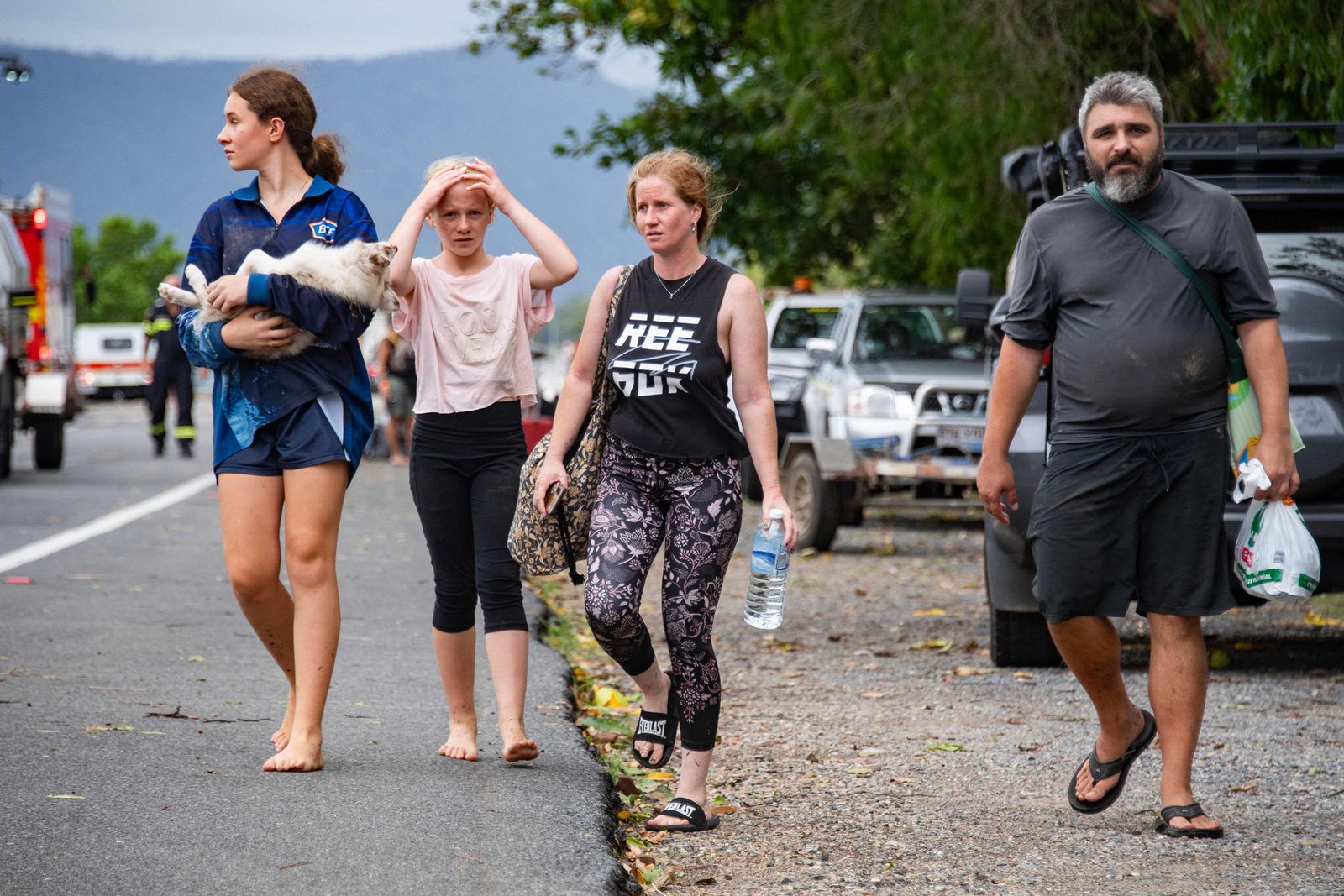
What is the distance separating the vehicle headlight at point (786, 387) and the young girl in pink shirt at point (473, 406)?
399 inches

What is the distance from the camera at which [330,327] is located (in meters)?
5.04

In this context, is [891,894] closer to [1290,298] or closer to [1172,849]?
[1172,849]

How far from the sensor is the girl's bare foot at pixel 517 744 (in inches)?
209

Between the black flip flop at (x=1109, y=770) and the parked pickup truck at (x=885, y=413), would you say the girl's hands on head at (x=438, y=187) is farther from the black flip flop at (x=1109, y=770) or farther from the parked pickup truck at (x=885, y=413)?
the parked pickup truck at (x=885, y=413)

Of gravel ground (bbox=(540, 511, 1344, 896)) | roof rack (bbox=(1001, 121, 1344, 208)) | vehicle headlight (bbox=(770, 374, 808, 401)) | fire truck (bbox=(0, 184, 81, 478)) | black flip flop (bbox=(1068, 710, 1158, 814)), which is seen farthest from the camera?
fire truck (bbox=(0, 184, 81, 478))

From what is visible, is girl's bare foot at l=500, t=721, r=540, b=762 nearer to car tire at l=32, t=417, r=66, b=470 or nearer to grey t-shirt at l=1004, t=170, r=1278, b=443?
grey t-shirt at l=1004, t=170, r=1278, b=443

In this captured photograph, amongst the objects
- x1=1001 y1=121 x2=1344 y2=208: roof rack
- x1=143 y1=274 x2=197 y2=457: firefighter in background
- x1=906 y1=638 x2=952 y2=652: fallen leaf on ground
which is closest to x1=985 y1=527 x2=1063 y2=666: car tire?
x1=906 y1=638 x2=952 y2=652: fallen leaf on ground

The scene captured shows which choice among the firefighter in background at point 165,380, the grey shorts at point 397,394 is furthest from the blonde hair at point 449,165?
the firefighter in background at point 165,380

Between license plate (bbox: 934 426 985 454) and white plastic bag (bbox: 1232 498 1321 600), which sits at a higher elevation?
white plastic bag (bbox: 1232 498 1321 600)

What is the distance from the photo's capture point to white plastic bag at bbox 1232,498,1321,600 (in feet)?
15.5

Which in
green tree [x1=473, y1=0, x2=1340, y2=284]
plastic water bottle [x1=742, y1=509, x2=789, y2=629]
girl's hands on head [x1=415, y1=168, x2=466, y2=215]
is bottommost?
plastic water bottle [x1=742, y1=509, x2=789, y2=629]

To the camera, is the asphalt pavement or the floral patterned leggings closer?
the asphalt pavement

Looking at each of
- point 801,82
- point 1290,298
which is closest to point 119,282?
point 801,82

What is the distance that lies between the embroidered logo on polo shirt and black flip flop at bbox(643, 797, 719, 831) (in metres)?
1.94
